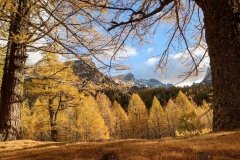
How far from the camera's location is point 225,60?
4.87m

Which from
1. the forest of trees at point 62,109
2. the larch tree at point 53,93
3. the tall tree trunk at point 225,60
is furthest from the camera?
the larch tree at point 53,93

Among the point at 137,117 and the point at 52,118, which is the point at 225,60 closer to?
the point at 52,118

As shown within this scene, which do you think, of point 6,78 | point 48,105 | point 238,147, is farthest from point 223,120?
point 48,105

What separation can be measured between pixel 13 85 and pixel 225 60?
429cm

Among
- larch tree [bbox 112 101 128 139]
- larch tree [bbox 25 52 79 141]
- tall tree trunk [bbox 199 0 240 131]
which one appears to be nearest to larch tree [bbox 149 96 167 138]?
larch tree [bbox 112 101 128 139]

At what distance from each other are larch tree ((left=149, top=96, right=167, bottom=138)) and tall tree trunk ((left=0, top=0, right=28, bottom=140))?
63489 mm

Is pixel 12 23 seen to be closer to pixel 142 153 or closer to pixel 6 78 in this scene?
pixel 6 78

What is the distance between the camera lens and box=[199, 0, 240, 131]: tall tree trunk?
4762mm

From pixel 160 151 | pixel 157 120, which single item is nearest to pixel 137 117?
pixel 157 120

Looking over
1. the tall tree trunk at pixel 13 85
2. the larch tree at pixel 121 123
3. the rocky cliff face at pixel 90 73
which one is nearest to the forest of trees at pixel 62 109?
the rocky cliff face at pixel 90 73

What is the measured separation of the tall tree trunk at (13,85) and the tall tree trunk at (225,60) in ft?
12.1

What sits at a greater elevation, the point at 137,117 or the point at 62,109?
the point at 137,117

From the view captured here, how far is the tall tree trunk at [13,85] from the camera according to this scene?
7.11m

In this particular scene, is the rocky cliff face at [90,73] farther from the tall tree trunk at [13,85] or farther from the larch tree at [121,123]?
the larch tree at [121,123]
